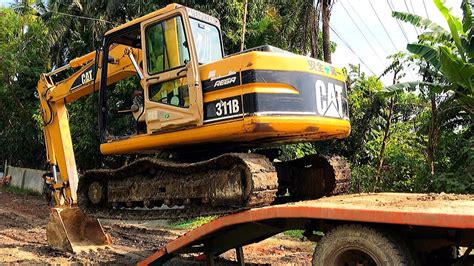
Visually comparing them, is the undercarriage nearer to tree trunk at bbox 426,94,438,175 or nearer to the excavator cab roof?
the excavator cab roof

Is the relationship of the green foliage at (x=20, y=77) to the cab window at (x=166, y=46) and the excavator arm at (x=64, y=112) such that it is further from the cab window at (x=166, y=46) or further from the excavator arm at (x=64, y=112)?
the cab window at (x=166, y=46)

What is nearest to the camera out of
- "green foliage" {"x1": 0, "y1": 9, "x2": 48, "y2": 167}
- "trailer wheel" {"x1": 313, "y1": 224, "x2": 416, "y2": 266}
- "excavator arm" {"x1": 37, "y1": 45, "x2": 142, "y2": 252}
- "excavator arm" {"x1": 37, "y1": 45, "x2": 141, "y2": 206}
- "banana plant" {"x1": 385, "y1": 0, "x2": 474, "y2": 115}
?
"trailer wheel" {"x1": 313, "y1": 224, "x2": 416, "y2": 266}

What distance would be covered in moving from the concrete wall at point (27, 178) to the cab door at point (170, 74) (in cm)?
1563

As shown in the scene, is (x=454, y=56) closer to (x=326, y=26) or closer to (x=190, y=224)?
(x=326, y=26)

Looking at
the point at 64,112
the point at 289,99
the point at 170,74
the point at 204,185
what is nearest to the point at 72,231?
the point at 64,112

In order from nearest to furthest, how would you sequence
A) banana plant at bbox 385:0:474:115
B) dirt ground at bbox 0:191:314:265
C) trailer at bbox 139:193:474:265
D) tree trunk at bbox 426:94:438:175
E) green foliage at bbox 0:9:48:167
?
trailer at bbox 139:193:474:265
dirt ground at bbox 0:191:314:265
banana plant at bbox 385:0:474:115
tree trunk at bbox 426:94:438:175
green foliage at bbox 0:9:48:167

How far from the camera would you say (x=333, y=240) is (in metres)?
4.39

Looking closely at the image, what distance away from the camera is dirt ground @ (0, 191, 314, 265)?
7.29 metres

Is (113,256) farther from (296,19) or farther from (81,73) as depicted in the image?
(296,19)

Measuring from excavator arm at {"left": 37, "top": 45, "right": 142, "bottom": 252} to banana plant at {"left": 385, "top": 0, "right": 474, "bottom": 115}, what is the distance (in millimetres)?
7178

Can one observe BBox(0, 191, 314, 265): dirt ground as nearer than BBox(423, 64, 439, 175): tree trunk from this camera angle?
Yes

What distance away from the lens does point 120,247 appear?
8289 mm

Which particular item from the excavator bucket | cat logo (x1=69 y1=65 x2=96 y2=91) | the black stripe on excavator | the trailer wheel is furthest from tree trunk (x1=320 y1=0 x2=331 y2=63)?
the trailer wheel

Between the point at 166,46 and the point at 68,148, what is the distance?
323cm
